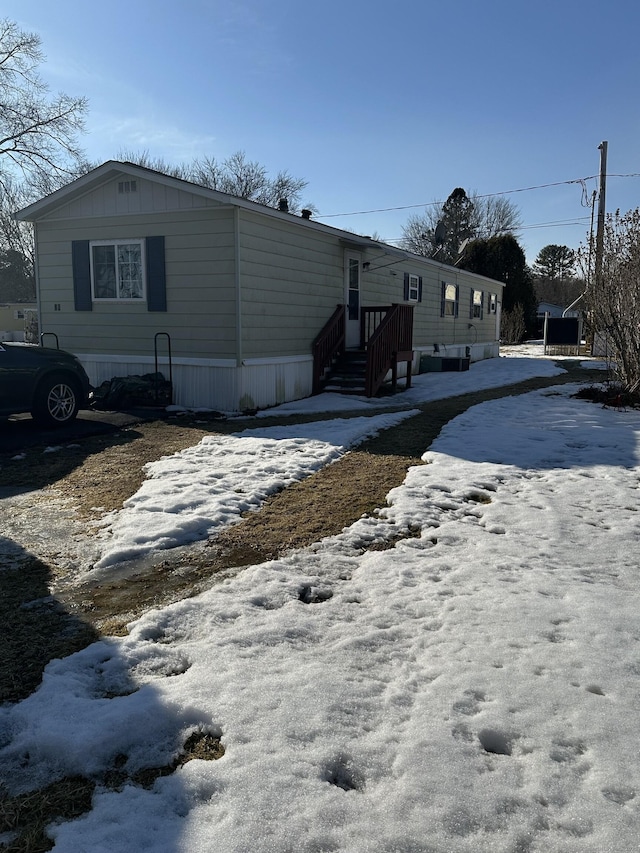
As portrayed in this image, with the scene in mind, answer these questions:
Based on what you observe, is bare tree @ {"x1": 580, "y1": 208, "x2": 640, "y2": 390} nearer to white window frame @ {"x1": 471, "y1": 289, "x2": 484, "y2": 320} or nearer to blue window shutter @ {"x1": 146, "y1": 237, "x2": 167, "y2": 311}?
blue window shutter @ {"x1": 146, "y1": 237, "x2": 167, "y2": 311}

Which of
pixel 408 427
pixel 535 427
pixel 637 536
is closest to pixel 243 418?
pixel 408 427

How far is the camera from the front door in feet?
44.7

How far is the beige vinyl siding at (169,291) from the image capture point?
391 inches

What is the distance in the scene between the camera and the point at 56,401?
8250mm

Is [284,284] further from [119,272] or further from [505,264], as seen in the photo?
[505,264]

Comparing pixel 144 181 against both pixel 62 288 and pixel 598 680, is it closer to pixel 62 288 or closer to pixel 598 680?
pixel 62 288

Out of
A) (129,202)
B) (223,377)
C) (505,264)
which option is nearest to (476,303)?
(505,264)

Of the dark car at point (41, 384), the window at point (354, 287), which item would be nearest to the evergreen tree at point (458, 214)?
the window at point (354, 287)

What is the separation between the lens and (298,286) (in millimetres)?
11555

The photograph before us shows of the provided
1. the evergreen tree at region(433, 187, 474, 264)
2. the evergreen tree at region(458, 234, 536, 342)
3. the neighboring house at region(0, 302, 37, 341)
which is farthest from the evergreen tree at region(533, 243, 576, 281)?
the neighboring house at region(0, 302, 37, 341)

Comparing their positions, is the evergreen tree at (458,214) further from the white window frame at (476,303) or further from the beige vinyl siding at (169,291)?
the beige vinyl siding at (169,291)

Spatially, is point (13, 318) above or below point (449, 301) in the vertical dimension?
above

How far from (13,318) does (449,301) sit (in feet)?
109

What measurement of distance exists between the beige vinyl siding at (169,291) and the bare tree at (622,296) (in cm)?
629
